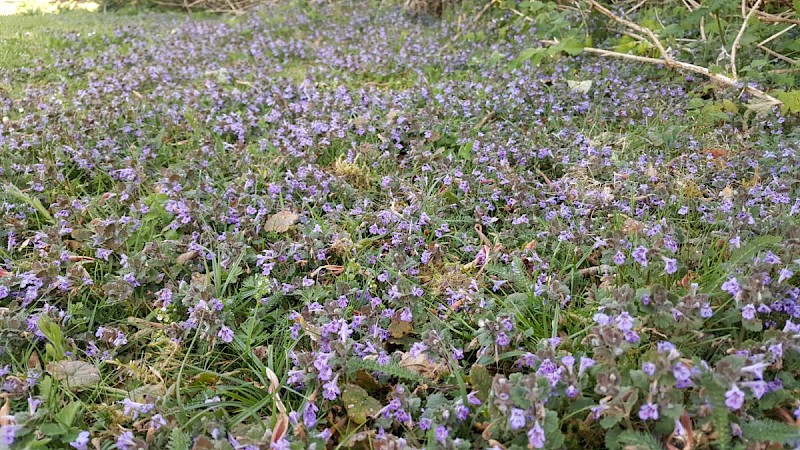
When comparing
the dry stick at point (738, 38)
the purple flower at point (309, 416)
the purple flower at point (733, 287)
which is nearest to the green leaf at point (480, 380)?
the purple flower at point (309, 416)

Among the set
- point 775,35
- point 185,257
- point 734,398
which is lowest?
point 185,257

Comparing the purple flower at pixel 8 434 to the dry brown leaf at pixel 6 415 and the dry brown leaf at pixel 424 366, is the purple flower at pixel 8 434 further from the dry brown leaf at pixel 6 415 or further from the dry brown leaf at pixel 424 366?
the dry brown leaf at pixel 424 366

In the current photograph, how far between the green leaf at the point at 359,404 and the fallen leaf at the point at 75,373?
963mm

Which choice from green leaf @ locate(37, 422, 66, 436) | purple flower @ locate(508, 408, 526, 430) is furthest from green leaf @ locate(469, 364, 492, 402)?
green leaf @ locate(37, 422, 66, 436)

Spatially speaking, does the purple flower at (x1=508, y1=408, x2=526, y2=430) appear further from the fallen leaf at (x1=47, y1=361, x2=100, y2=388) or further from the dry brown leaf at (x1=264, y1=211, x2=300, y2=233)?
the dry brown leaf at (x1=264, y1=211, x2=300, y2=233)

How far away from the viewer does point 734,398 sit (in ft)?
5.10

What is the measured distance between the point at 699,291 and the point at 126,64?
5785 mm

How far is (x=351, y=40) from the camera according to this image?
691 centimetres

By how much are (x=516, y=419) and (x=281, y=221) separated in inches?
69.0

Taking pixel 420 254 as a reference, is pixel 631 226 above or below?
above

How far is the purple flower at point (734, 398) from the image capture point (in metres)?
1.54

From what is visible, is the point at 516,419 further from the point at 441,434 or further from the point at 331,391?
Result: the point at 331,391

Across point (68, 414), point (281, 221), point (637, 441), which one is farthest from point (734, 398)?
point (281, 221)

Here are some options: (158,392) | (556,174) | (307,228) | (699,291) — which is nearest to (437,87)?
(556,174)
